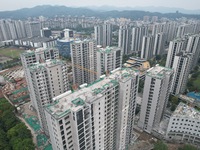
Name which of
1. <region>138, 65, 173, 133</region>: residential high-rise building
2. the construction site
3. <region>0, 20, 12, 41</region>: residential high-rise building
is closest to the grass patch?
<region>0, 20, 12, 41</region>: residential high-rise building

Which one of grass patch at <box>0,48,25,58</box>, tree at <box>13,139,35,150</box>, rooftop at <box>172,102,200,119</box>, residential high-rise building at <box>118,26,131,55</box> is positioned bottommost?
grass patch at <box>0,48,25,58</box>

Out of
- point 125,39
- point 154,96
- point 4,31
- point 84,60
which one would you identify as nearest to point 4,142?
point 84,60

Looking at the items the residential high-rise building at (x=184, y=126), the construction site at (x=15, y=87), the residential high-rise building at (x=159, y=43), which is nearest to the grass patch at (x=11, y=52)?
the construction site at (x=15, y=87)

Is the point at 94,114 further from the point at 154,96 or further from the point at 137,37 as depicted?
the point at 137,37

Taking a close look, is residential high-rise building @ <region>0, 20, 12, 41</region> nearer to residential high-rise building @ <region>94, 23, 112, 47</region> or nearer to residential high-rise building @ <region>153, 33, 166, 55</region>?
residential high-rise building @ <region>94, 23, 112, 47</region>

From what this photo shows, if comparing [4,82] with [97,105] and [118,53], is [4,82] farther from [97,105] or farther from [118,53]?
[97,105]

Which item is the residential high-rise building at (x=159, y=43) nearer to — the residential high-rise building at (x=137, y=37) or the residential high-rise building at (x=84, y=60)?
the residential high-rise building at (x=137, y=37)

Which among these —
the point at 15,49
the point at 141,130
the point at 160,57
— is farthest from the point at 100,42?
the point at 141,130
